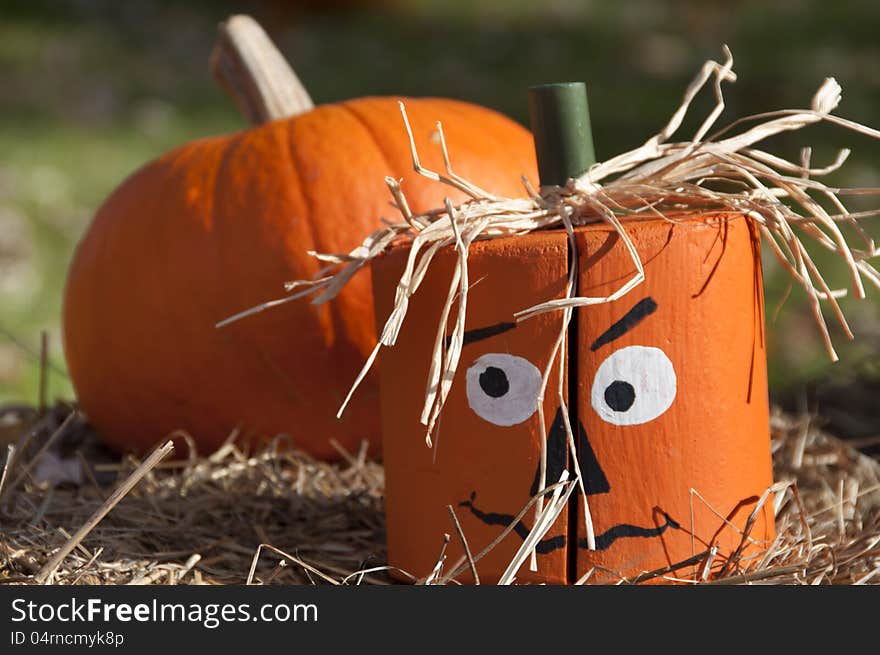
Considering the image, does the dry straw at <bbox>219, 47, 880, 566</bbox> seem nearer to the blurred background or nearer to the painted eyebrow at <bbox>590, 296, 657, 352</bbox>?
the painted eyebrow at <bbox>590, 296, 657, 352</bbox>

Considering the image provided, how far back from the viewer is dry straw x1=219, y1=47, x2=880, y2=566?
130 cm

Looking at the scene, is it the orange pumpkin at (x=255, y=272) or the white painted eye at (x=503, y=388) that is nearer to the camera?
the white painted eye at (x=503, y=388)

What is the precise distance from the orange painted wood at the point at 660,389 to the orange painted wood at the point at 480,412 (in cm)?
5

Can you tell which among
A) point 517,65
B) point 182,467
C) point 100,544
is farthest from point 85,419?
point 517,65

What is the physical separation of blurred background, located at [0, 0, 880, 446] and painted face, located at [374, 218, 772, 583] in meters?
1.41

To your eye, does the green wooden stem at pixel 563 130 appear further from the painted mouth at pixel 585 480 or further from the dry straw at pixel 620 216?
the painted mouth at pixel 585 480

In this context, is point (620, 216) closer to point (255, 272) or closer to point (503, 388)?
point (503, 388)

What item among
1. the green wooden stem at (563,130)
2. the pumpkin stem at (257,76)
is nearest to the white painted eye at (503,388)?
the green wooden stem at (563,130)

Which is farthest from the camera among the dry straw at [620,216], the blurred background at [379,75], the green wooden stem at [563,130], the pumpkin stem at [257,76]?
the blurred background at [379,75]

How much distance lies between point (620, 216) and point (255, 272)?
781 mm

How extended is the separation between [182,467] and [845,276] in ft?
7.85

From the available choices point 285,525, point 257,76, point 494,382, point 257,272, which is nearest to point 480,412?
point 494,382

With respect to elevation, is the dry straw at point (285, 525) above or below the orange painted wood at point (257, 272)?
below

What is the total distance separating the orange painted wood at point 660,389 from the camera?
4.35 feet
